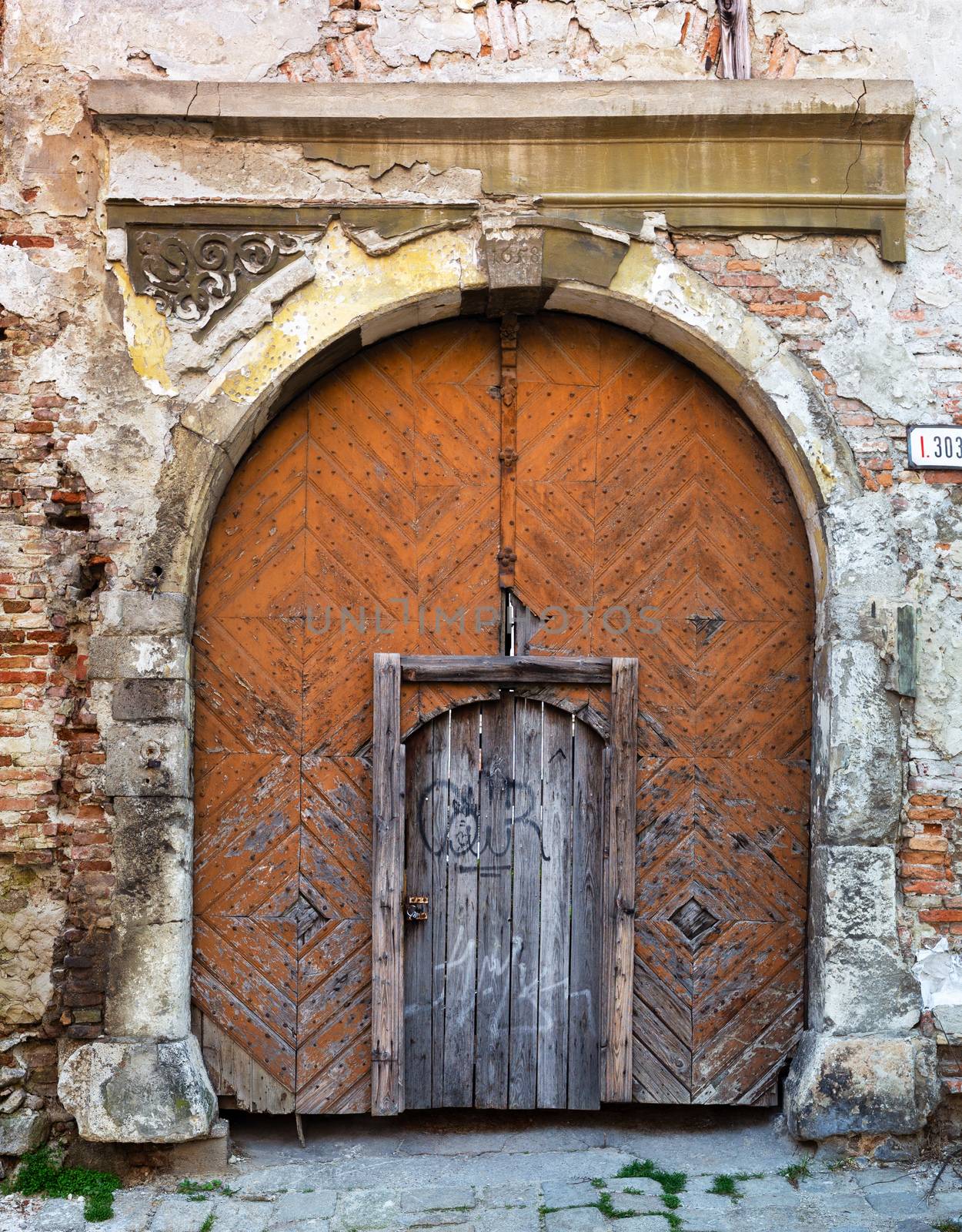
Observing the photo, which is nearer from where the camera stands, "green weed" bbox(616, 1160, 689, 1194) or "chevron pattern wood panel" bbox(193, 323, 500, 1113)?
"green weed" bbox(616, 1160, 689, 1194)

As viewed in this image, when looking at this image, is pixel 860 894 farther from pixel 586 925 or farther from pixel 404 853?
pixel 404 853

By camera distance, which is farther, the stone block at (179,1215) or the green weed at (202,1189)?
the green weed at (202,1189)

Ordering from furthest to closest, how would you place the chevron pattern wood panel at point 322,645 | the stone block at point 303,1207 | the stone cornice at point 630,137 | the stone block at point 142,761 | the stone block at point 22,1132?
the chevron pattern wood panel at point 322,645, the stone cornice at point 630,137, the stone block at point 142,761, the stone block at point 22,1132, the stone block at point 303,1207

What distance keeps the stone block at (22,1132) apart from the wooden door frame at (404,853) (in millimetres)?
1224

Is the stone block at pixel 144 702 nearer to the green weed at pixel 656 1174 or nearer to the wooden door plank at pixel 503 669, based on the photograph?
the wooden door plank at pixel 503 669

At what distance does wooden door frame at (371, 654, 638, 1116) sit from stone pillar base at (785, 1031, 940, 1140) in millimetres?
711

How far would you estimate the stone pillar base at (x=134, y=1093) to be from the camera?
4.06 meters

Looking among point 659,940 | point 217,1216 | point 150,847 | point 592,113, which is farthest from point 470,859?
point 592,113

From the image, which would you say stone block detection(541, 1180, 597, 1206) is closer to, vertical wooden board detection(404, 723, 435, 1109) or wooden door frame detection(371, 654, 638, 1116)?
wooden door frame detection(371, 654, 638, 1116)

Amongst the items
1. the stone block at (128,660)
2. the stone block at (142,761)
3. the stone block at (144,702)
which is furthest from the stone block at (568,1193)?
the stone block at (128,660)

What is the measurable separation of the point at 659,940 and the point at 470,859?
0.82 metres

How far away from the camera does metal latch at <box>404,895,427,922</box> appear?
14.6 ft

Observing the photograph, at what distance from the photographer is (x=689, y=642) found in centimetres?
459

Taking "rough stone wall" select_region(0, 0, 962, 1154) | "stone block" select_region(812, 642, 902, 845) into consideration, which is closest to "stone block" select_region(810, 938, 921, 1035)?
"rough stone wall" select_region(0, 0, 962, 1154)
